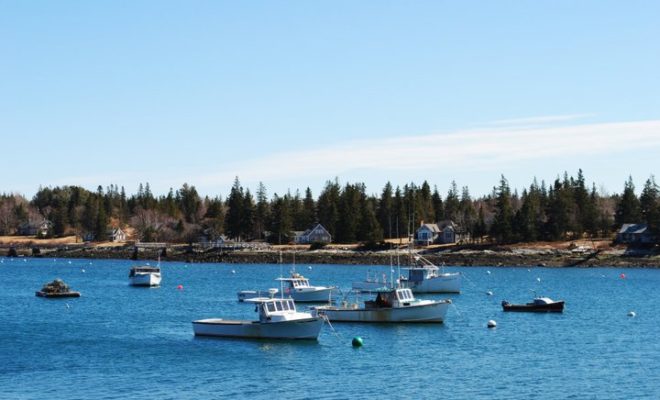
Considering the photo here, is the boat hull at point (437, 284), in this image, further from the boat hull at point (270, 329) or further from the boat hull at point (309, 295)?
the boat hull at point (270, 329)

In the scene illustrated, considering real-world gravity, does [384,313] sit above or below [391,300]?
below

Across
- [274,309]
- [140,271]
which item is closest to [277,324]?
[274,309]

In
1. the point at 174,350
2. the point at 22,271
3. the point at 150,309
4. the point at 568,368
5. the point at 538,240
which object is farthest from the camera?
the point at 538,240

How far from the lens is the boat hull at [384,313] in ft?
246

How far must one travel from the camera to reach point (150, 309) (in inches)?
3639

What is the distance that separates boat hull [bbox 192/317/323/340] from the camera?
63.8 metres

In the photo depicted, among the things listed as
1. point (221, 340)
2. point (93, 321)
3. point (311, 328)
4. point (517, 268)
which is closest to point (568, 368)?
point (311, 328)

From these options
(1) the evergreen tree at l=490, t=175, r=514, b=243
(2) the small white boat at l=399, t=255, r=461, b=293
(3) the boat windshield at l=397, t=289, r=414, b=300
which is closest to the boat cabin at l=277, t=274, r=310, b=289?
(2) the small white boat at l=399, t=255, r=461, b=293

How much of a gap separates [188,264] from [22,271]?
124 feet

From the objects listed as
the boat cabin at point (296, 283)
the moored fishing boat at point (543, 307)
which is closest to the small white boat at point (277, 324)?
the moored fishing boat at point (543, 307)

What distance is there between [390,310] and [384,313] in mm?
624

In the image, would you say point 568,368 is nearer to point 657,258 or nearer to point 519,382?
point 519,382

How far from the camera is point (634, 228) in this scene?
18488 cm

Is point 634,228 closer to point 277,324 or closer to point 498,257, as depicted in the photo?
point 498,257
